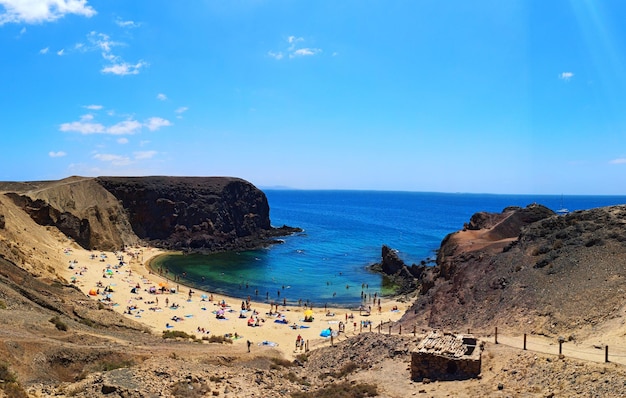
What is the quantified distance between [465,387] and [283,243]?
76750 millimetres

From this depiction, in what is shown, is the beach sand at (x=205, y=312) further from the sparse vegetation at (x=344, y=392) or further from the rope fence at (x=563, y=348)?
A: the rope fence at (x=563, y=348)

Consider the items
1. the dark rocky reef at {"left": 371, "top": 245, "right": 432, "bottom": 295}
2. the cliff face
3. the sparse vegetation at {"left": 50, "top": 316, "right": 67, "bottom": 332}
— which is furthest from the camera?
the dark rocky reef at {"left": 371, "top": 245, "right": 432, "bottom": 295}

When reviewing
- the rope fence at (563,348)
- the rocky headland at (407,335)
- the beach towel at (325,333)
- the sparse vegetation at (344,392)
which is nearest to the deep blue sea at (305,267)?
the beach towel at (325,333)

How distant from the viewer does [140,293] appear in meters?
50.6

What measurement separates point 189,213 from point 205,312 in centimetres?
5049

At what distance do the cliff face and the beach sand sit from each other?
22.7 feet

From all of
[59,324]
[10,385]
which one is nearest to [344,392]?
[10,385]

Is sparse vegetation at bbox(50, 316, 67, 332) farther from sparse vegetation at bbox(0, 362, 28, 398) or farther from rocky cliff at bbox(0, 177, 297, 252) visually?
rocky cliff at bbox(0, 177, 297, 252)

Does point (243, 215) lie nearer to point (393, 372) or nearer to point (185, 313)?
point (185, 313)

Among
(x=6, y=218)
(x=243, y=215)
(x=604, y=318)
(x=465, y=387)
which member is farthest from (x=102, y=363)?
(x=243, y=215)

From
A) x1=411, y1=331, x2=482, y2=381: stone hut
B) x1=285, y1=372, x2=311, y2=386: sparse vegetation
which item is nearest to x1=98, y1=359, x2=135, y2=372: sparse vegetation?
x1=285, y1=372, x2=311, y2=386: sparse vegetation

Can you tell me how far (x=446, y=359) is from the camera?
2038cm

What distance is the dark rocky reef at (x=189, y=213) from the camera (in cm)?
8800

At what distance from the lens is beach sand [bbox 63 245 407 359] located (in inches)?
1492
